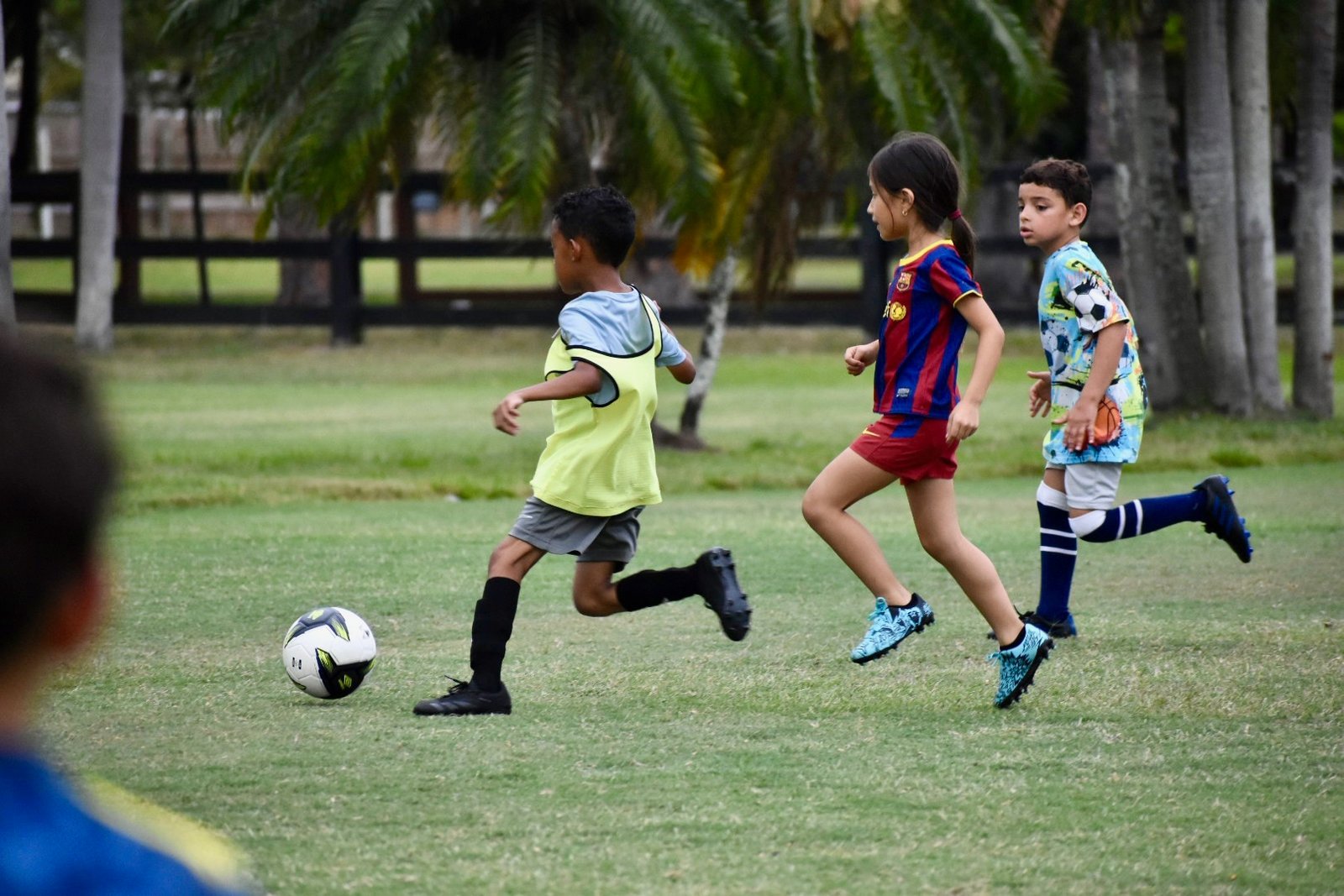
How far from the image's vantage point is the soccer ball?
502cm

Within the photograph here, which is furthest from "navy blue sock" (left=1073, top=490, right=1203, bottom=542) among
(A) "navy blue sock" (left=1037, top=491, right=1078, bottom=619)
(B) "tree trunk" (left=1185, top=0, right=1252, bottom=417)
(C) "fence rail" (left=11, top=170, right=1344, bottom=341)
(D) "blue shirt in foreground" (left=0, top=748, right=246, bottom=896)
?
(C) "fence rail" (left=11, top=170, right=1344, bottom=341)

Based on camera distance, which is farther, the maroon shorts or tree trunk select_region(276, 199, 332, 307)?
tree trunk select_region(276, 199, 332, 307)

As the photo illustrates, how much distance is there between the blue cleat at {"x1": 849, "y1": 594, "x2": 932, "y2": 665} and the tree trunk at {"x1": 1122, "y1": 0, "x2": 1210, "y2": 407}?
10.4m

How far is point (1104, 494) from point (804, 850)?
258 cm

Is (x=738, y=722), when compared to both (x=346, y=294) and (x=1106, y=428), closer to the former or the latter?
(x=1106, y=428)

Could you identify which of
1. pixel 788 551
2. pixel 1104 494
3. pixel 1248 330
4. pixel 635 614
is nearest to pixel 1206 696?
pixel 1104 494

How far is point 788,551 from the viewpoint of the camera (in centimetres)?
868

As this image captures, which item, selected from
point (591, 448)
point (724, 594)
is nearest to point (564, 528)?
point (591, 448)

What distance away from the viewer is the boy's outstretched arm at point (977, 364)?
15.4ft

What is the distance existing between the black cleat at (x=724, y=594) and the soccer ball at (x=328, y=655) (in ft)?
3.34

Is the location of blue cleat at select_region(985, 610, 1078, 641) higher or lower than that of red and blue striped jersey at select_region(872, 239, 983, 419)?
lower

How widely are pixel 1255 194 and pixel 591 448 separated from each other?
10.9 meters

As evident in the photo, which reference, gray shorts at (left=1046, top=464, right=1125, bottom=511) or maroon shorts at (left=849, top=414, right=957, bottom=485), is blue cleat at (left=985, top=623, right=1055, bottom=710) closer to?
maroon shorts at (left=849, top=414, right=957, bottom=485)

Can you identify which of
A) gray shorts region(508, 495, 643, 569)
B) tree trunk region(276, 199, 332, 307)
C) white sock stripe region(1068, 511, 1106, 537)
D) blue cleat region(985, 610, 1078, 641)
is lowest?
tree trunk region(276, 199, 332, 307)
